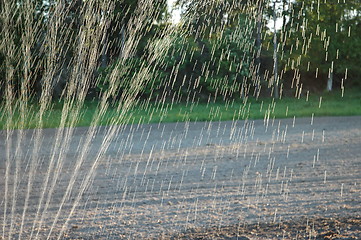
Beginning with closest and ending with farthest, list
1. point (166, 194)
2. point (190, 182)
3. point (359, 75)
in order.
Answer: point (166, 194), point (190, 182), point (359, 75)

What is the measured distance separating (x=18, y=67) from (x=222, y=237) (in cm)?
2229

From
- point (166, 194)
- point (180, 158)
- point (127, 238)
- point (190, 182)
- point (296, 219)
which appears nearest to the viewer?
point (127, 238)

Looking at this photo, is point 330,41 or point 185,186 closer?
point 185,186

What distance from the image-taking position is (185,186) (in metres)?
6.38

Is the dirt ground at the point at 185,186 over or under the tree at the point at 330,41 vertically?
→ under

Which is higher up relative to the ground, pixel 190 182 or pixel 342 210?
pixel 342 210

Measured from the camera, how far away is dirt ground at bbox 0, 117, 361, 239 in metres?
4.46

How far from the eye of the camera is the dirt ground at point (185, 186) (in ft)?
14.6

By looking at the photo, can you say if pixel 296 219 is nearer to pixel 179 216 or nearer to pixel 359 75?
pixel 179 216

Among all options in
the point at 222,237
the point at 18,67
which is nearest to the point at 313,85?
the point at 18,67

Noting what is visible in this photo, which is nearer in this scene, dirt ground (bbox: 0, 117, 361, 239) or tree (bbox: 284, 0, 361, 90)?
dirt ground (bbox: 0, 117, 361, 239)

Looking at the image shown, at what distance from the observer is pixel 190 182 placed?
6629mm

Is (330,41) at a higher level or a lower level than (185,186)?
higher

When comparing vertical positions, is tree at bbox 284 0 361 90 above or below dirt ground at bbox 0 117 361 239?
above
